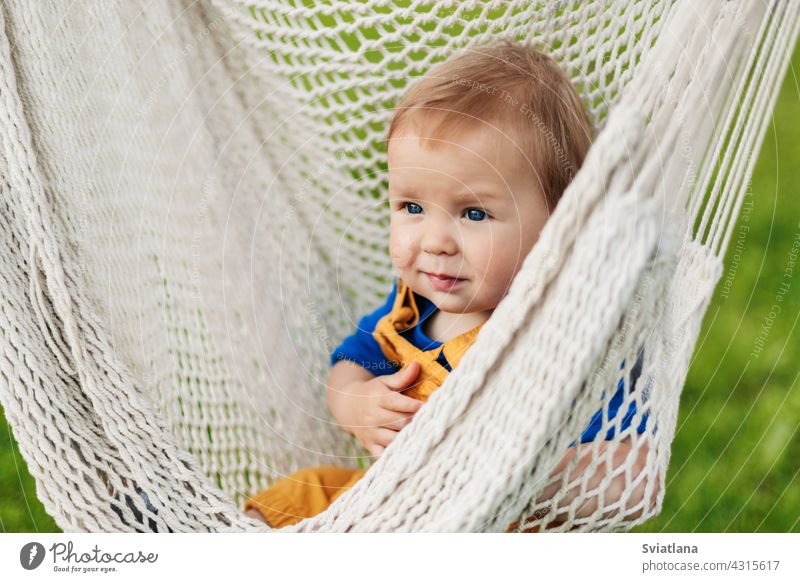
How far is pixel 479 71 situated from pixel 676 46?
0.22 metres

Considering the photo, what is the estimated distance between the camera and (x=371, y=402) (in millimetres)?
911

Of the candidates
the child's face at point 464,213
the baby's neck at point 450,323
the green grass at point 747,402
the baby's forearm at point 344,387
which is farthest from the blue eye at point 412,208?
the green grass at point 747,402

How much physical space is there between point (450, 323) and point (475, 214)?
0.15 m

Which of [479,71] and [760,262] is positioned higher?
[479,71]

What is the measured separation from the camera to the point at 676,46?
0.67 m

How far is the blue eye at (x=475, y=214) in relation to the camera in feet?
2.65

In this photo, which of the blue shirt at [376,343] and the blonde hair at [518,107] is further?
the blue shirt at [376,343]

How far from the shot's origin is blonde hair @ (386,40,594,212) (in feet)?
2.59

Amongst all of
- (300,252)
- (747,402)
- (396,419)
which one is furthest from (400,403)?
(747,402)

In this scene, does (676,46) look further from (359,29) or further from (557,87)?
(359,29)

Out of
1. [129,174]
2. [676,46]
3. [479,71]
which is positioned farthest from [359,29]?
[676,46]

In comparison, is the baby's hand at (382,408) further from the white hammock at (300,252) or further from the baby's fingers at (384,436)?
the white hammock at (300,252)

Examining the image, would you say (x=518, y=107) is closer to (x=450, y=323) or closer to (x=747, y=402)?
(x=450, y=323)
